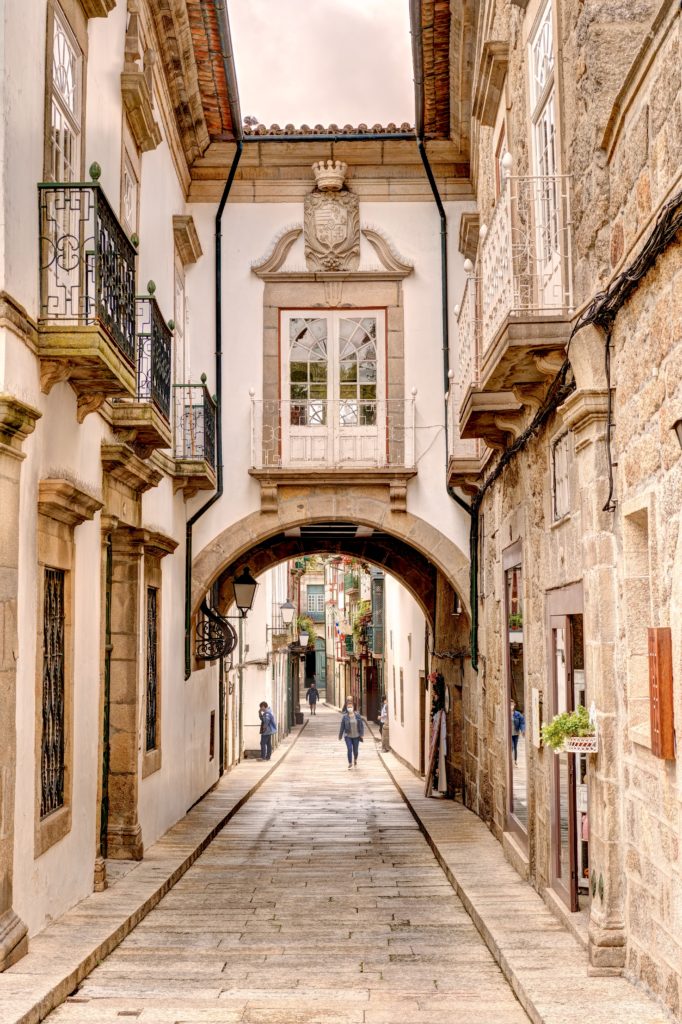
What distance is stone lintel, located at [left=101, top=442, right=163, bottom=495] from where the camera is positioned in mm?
9672

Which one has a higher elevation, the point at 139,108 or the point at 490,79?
the point at 490,79

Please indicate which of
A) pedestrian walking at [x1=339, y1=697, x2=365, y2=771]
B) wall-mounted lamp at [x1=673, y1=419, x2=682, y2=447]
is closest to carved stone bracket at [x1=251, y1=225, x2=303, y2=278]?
wall-mounted lamp at [x1=673, y1=419, x2=682, y2=447]

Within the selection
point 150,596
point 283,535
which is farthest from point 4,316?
point 283,535

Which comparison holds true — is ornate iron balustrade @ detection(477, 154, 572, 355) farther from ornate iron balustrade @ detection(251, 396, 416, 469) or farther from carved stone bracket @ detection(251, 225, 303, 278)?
carved stone bracket @ detection(251, 225, 303, 278)

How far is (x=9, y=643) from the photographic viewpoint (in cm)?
678

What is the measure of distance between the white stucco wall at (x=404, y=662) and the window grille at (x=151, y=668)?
27.8 ft

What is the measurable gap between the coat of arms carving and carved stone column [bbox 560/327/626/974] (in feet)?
26.5

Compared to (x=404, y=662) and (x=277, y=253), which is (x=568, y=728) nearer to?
(x=277, y=253)

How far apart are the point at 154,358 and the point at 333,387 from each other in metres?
4.24

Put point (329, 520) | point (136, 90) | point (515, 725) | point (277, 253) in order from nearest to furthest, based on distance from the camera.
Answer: point (136, 90), point (515, 725), point (329, 520), point (277, 253)

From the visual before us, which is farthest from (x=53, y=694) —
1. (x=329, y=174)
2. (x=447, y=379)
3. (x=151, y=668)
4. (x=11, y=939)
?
(x=329, y=174)

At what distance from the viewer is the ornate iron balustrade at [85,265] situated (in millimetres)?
7375

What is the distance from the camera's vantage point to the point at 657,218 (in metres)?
5.50

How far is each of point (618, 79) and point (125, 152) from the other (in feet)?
17.0
